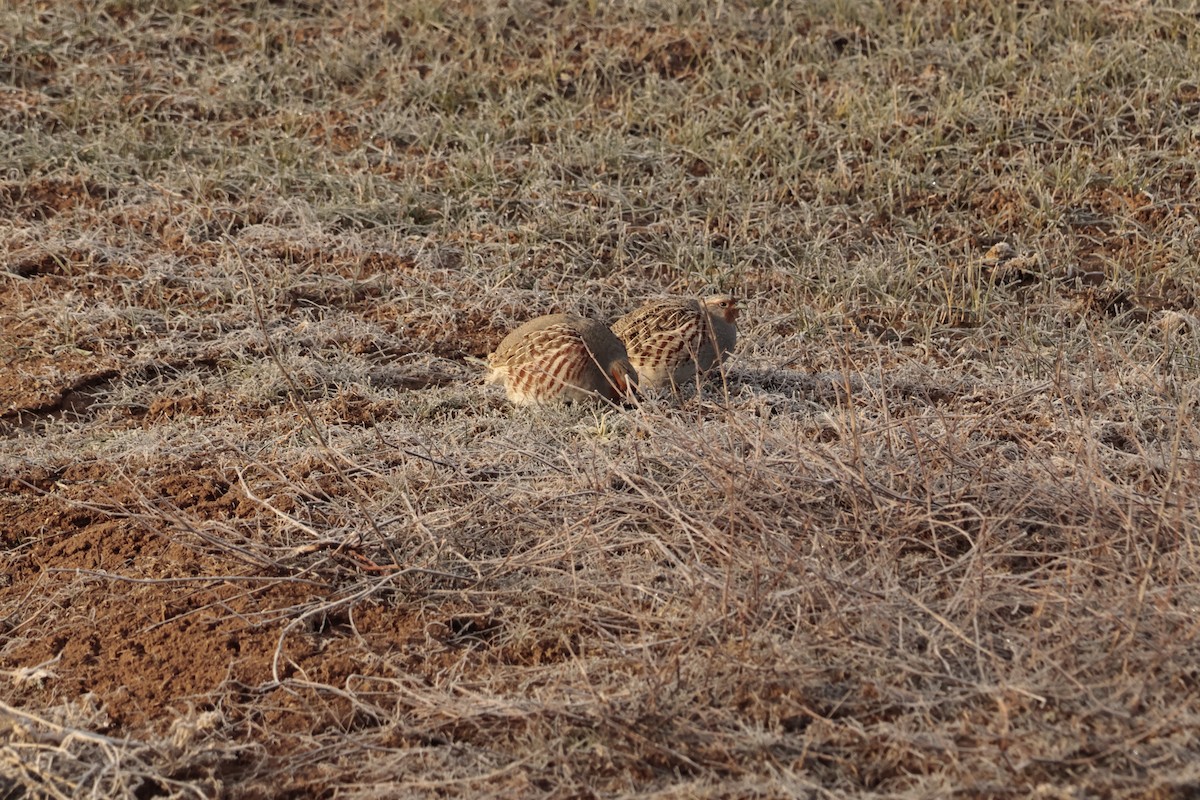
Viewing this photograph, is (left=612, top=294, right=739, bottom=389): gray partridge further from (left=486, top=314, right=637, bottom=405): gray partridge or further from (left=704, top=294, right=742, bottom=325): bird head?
(left=486, top=314, right=637, bottom=405): gray partridge

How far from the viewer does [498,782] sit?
3156 mm

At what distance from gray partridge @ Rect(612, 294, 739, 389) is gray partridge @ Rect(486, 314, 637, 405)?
0.38ft

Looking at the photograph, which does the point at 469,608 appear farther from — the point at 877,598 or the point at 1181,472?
the point at 1181,472

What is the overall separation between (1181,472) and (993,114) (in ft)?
12.5

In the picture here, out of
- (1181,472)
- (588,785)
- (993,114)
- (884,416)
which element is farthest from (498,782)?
(993,114)

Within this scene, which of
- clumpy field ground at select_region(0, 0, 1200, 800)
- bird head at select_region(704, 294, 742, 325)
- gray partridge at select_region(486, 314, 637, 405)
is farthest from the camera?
bird head at select_region(704, 294, 742, 325)

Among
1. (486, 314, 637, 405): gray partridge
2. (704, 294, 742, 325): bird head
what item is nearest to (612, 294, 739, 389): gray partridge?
(704, 294, 742, 325): bird head

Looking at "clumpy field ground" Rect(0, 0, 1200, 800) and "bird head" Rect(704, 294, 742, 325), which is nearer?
"clumpy field ground" Rect(0, 0, 1200, 800)

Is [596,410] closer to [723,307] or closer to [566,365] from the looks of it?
[566,365]

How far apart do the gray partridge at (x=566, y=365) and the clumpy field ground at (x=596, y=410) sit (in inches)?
4.8

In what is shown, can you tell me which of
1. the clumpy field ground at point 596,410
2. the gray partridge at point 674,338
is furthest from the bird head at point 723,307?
the clumpy field ground at point 596,410

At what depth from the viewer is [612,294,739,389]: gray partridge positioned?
5.54 m

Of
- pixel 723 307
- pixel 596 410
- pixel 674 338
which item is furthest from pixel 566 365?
pixel 723 307

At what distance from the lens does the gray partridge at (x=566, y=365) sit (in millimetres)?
5289
